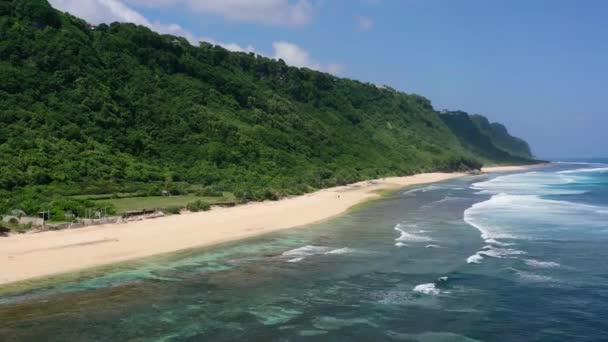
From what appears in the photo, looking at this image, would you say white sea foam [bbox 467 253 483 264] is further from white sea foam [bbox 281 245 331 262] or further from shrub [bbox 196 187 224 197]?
shrub [bbox 196 187 224 197]

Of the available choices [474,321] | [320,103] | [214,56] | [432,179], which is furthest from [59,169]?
[320,103]

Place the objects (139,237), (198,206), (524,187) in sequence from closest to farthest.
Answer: (139,237)
(198,206)
(524,187)

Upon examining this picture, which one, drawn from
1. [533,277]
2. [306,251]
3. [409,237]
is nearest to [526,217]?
[409,237]

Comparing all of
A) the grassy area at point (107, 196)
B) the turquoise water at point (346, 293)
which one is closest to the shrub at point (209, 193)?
the grassy area at point (107, 196)

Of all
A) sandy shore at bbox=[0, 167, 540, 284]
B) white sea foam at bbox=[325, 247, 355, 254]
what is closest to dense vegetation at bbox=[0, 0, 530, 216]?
sandy shore at bbox=[0, 167, 540, 284]

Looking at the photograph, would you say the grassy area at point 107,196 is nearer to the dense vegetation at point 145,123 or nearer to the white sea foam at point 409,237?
the dense vegetation at point 145,123

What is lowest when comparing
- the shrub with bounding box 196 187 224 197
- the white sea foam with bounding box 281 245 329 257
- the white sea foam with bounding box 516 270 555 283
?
the white sea foam with bounding box 516 270 555 283

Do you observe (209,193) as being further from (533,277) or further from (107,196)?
(533,277)
